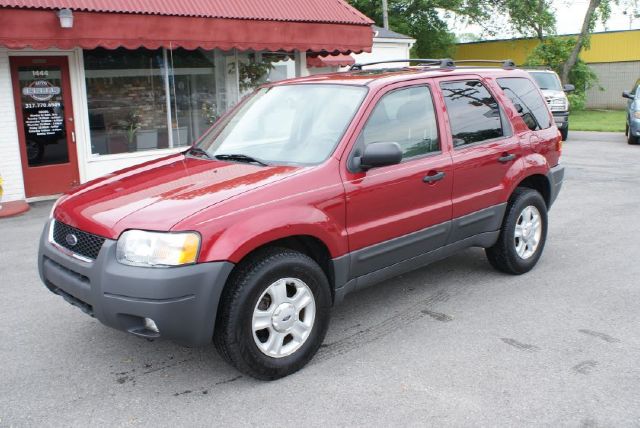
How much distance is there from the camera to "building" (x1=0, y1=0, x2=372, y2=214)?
9430 millimetres

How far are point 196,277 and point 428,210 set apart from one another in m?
2.00

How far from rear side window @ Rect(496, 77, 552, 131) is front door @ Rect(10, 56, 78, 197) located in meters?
7.36

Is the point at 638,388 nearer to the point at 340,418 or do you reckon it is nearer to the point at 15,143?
the point at 340,418

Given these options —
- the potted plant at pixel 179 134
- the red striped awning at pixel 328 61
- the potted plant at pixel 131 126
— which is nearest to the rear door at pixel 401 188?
the potted plant at pixel 131 126

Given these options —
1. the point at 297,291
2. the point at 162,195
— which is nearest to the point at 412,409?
the point at 297,291

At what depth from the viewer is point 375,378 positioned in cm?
386

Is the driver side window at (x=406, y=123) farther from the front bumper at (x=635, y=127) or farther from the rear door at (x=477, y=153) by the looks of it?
the front bumper at (x=635, y=127)

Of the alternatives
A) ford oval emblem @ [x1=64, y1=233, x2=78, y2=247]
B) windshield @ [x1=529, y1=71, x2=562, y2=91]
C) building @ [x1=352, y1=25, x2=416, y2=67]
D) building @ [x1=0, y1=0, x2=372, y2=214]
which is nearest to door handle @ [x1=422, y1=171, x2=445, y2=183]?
ford oval emblem @ [x1=64, y1=233, x2=78, y2=247]

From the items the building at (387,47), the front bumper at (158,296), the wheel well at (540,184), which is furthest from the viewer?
the building at (387,47)

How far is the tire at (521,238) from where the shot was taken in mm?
5559

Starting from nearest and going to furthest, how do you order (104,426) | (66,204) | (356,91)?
1. (104,426)
2. (66,204)
3. (356,91)

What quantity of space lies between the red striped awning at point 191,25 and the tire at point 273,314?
22.5 feet

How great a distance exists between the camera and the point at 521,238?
574 cm

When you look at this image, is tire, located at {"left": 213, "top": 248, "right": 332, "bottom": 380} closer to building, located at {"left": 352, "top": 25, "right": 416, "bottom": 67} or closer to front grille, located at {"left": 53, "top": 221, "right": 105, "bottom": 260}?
front grille, located at {"left": 53, "top": 221, "right": 105, "bottom": 260}
